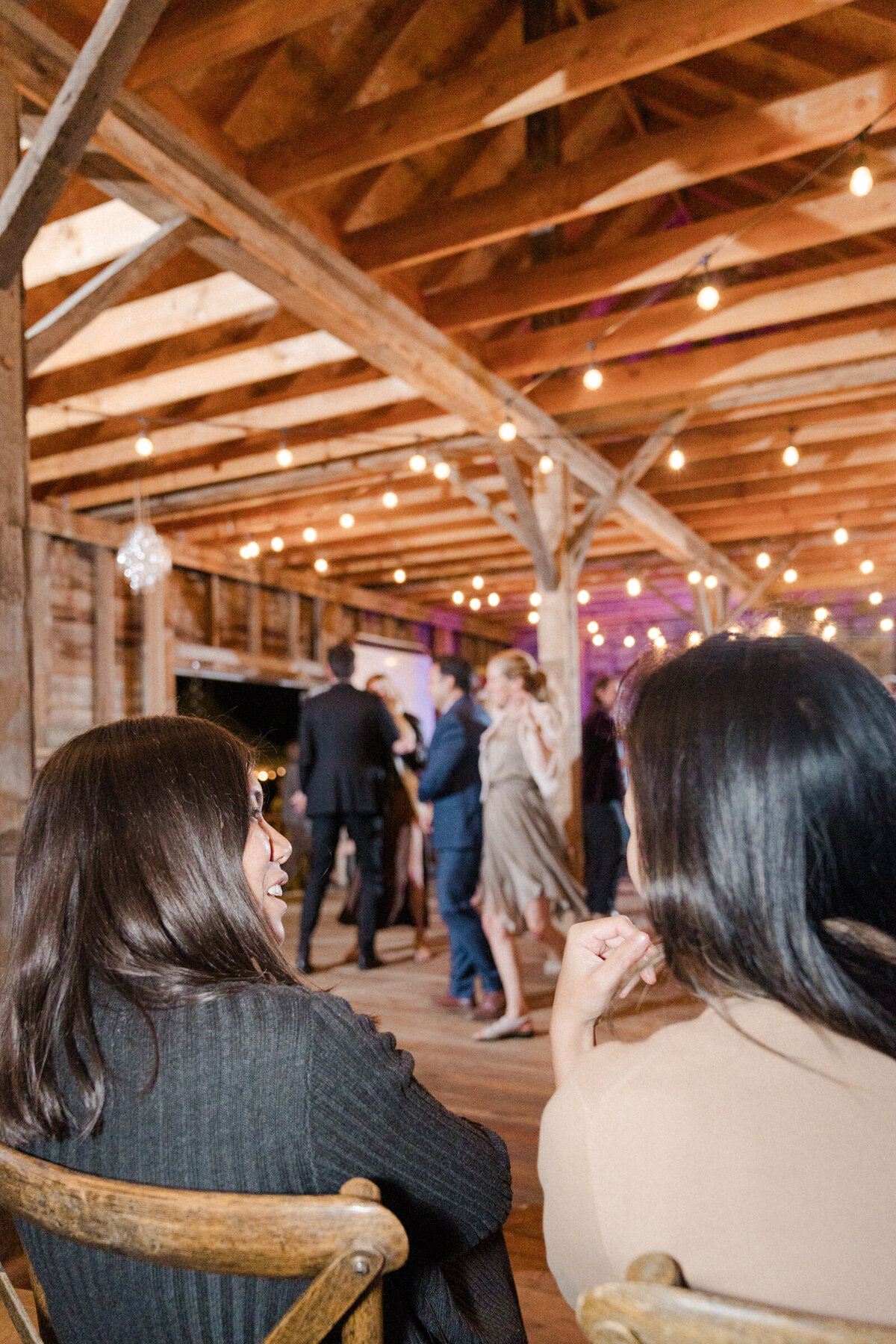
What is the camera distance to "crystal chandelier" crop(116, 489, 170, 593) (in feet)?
22.2

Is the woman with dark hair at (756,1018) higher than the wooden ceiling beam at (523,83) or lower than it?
lower

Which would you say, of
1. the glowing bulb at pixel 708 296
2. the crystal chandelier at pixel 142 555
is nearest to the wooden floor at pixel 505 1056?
the glowing bulb at pixel 708 296

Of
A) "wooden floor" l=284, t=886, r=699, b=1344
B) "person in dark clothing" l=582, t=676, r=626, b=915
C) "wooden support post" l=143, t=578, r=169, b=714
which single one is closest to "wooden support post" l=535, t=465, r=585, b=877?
"person in dark clothing" l=582, t=676, r=626, b=915

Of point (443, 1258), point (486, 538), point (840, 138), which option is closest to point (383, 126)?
point (840, 138)

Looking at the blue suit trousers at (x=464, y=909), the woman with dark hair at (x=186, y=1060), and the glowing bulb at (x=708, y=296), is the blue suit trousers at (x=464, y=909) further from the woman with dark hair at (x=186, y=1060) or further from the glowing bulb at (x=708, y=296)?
the woman with dark hair at (x=186, y=1060)

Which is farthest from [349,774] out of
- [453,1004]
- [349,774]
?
[453,1004]

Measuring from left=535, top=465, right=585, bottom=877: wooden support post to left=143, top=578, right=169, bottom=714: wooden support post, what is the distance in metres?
3.74

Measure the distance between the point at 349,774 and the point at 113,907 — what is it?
391 centimetres

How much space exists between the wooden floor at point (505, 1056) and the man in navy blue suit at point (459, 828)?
0.19 metres

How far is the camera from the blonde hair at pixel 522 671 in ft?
12.5

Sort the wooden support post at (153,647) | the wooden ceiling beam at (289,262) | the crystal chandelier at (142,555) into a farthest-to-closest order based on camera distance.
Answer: the wooden support post at (153,647), the crystal chandelier at (142,555), the wooden ceiling beam at (289,262)

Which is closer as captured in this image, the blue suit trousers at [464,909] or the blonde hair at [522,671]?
the blonde hair at [522,671]

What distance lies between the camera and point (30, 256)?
12.3 feet

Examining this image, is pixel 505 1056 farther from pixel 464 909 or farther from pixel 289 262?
pixel 289 262
